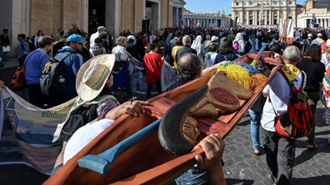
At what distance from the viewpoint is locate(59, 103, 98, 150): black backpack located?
A: 8.29 ft

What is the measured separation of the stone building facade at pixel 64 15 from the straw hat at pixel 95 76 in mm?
13806

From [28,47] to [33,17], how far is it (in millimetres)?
5445

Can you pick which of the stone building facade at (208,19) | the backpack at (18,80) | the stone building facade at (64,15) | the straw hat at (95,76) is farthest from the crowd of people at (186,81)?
the stone building facade at (208,19)

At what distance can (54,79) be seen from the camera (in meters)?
4.44

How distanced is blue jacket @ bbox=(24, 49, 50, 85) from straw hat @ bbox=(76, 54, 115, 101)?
3032 millimetres

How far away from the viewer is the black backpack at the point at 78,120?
2525 millimetres

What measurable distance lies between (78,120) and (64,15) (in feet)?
53.1

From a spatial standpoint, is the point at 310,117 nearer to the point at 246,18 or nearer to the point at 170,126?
the point at 170,126

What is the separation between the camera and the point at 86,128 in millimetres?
1697

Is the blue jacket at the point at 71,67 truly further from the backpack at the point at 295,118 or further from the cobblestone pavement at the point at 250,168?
the backpack at the point at 295,118

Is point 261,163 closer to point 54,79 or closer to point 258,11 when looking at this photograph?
point 54,79

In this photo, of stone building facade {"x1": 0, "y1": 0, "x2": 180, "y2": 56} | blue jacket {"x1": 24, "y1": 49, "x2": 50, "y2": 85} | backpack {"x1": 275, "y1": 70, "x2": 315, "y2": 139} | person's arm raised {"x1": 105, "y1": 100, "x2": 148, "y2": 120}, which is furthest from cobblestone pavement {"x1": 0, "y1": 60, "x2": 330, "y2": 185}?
stone building facade {"x1": 0, "y1": 0, "x2": 180, "y2": 56}

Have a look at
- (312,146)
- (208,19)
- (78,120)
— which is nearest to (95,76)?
(78,120)

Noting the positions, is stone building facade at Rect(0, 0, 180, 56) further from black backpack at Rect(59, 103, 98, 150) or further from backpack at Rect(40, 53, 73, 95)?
black backpack at Rect(59, 103, 98, 150)
